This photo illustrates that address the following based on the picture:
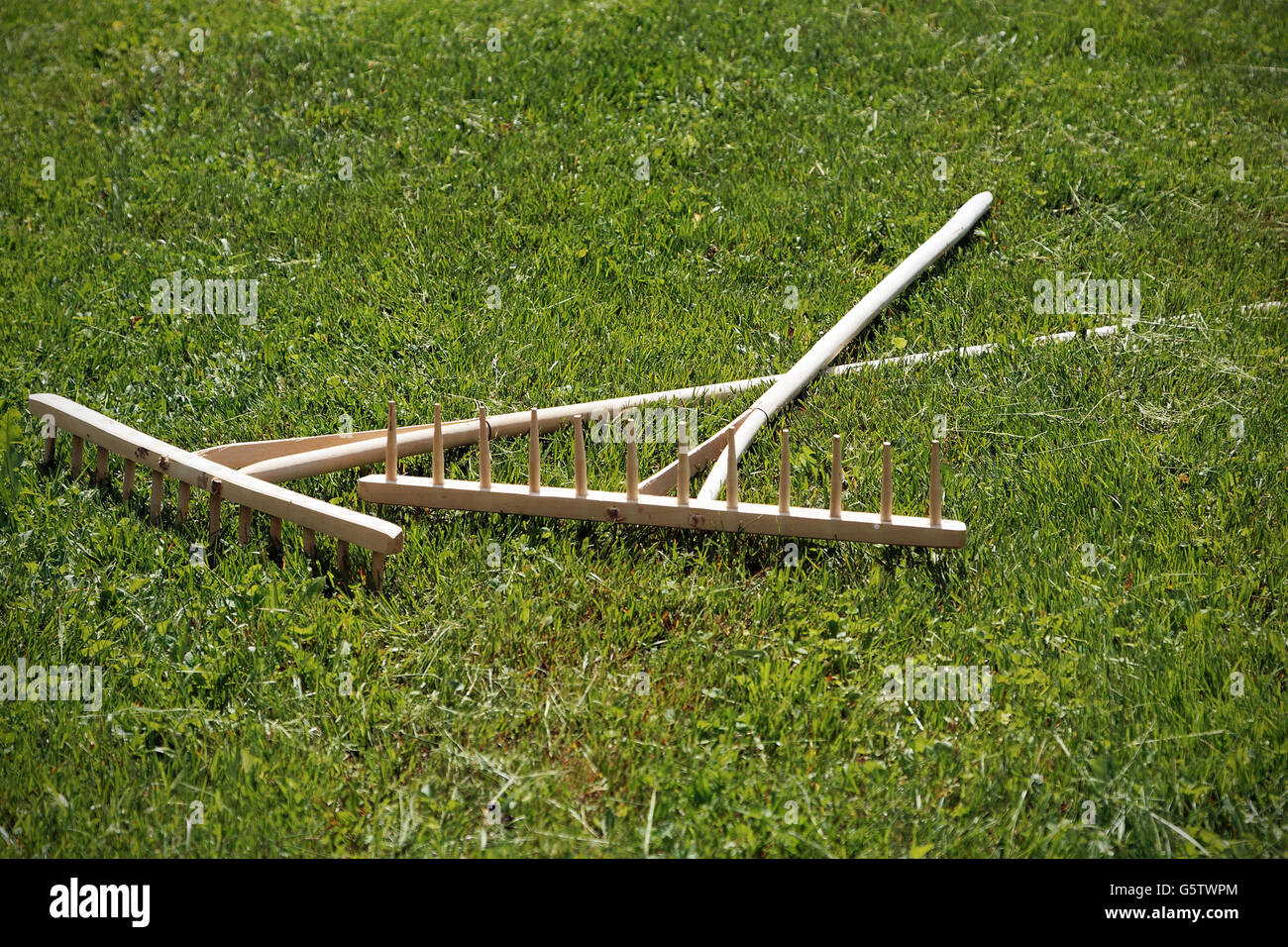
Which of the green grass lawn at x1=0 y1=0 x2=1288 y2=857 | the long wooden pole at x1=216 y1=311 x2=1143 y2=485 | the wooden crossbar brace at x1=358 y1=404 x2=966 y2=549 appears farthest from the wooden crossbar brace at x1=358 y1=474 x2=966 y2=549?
the long wooden pole at x1=216 y1=311 x2=1143 y2=485

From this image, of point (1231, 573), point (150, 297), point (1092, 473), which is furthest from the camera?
point (150, 297)

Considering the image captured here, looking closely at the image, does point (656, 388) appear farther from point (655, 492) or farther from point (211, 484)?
point (211, 484)

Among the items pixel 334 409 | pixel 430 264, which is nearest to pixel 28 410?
pixel 334 409

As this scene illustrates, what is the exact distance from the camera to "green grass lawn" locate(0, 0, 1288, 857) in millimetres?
3020

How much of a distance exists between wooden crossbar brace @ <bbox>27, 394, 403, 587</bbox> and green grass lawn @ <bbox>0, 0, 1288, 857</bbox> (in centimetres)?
11

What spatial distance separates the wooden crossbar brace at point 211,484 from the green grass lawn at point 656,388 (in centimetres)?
11

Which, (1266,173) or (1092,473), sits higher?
(1266,173)

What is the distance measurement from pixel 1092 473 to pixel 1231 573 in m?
0.71

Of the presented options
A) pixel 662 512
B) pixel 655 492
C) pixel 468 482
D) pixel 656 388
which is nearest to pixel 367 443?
pixel 468 482

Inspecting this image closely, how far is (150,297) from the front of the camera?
20.0ft

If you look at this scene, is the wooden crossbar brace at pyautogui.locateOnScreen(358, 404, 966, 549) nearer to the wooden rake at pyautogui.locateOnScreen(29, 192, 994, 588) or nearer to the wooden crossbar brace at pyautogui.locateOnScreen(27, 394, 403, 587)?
the wooden rake at pyautogui.locateOnScreen(29, 192, 994, 588)

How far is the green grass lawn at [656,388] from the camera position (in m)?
3.02
